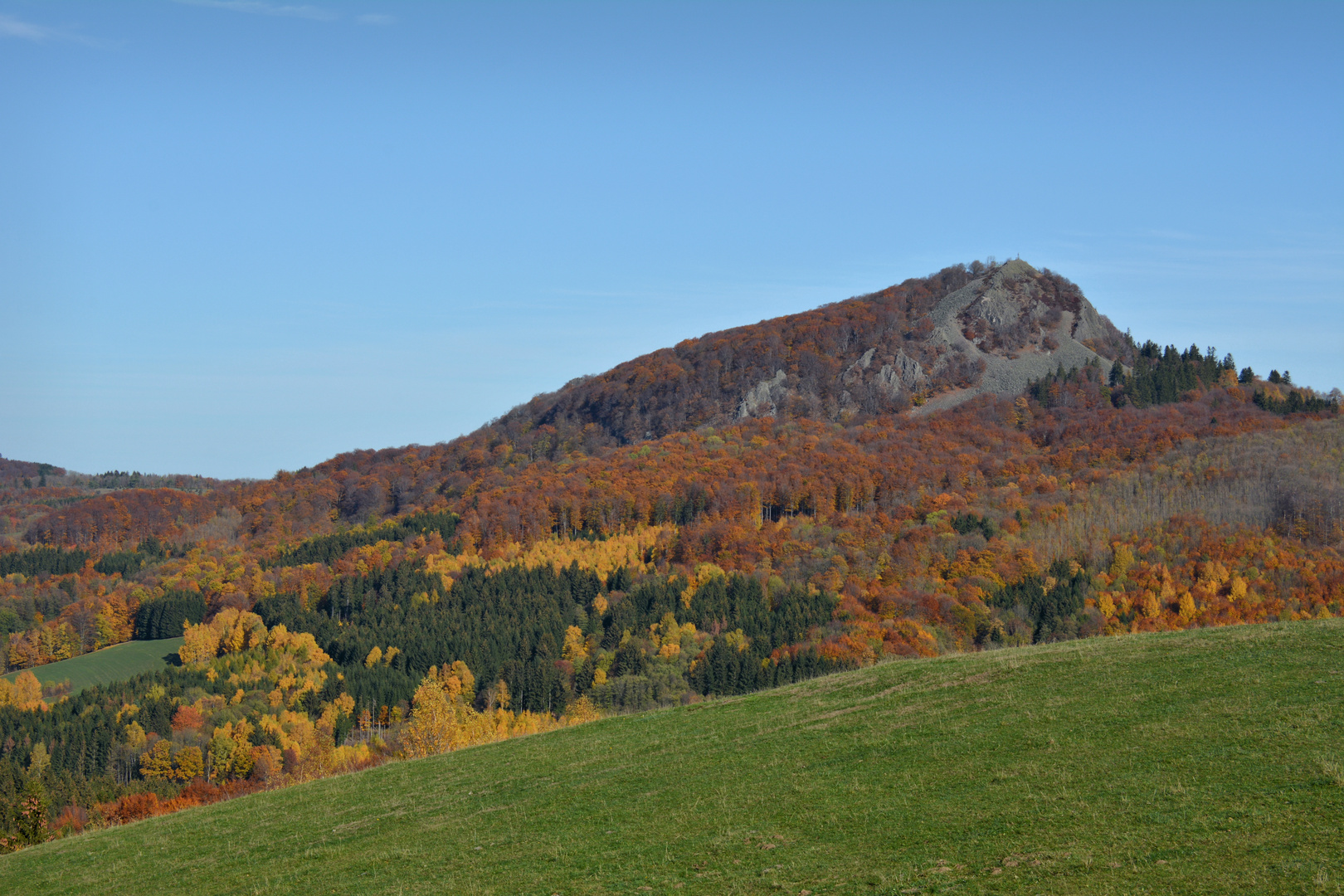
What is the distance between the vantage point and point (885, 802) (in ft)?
60.5

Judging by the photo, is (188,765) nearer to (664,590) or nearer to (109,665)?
(109,665)

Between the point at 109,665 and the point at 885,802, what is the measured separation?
155 meters

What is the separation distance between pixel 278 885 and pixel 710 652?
3595 inches

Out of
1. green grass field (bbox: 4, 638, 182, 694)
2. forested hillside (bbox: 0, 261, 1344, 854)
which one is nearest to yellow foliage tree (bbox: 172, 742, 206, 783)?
forested hillside (bbox: 0, 261, 1344, 854)

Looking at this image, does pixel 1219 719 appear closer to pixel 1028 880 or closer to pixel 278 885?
pixel 1028 880

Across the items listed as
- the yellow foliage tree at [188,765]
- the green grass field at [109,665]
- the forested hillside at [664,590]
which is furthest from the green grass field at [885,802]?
the green grass field at [109,665]

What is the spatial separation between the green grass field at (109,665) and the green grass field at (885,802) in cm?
12597

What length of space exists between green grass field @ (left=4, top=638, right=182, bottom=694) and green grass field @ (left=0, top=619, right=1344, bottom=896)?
125968mm

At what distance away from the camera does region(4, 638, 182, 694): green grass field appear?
13825cm

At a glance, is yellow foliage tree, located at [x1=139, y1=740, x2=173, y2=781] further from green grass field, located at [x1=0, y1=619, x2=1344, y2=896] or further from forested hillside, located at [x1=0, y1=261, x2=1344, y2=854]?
green grass field, located at [x1=0, y1=619, x2=1344, y2=896]

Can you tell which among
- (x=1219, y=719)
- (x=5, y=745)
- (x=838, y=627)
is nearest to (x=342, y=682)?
(x=5, y=745)

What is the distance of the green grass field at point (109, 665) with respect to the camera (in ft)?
454

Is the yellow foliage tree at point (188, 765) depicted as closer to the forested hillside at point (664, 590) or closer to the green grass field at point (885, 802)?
the forested hillside at point (664, 590)

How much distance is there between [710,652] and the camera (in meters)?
110
